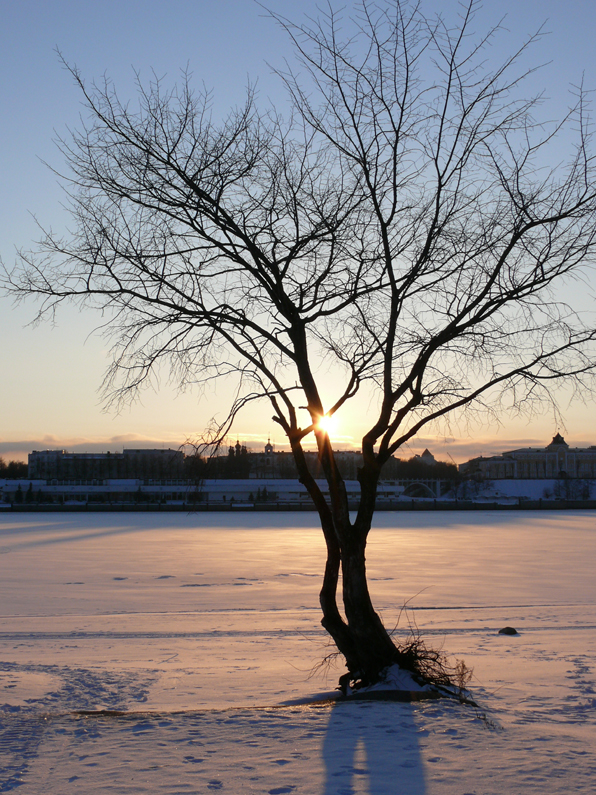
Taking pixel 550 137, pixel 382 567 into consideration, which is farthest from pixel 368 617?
pixel 382 567

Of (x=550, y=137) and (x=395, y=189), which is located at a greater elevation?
(x=550, y=137)

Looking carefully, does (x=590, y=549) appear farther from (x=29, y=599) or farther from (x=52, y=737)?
(x=52, y=737)

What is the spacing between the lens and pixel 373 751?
21.6 feet

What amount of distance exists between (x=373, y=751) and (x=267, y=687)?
15.4 ft

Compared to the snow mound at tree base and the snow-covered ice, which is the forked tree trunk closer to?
the snow mound at tree base

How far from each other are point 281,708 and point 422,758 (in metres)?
2.40

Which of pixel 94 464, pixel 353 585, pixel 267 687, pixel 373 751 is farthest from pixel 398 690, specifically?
pixel 94 464

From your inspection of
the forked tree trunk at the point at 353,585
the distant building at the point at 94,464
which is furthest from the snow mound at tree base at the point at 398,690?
the distant building at the point at 94,464

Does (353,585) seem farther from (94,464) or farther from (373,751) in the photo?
(94,464)

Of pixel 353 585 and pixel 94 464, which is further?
pixel 94 464

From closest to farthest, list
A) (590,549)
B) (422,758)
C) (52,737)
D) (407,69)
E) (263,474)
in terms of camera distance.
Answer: (422,758) < (52,737) < (407,69) < (590,549) < (263,474)

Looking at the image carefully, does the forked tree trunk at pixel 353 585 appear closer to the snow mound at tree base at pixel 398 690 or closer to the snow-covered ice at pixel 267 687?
the snow mound at tree base at pixel 398 690

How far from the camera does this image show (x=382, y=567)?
29453 mm

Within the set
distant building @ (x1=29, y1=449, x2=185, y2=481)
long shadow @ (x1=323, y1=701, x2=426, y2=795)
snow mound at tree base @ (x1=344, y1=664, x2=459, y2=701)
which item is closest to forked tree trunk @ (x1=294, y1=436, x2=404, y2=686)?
snow mound at tree base @ (x1=344, y1=664, x2=459, y2=701)
